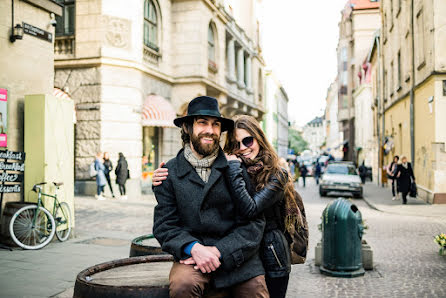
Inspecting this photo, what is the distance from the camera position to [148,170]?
2002cm

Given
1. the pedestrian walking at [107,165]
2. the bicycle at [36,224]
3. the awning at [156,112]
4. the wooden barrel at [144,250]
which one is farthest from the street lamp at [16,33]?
the awning at [156,112]

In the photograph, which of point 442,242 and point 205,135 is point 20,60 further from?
point 442,242

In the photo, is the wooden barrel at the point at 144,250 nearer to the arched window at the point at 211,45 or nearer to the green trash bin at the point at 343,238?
the green trash bin at the point at 343,238

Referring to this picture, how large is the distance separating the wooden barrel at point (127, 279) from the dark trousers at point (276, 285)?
67cm

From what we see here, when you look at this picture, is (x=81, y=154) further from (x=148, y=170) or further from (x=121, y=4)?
(x=121, y=4)

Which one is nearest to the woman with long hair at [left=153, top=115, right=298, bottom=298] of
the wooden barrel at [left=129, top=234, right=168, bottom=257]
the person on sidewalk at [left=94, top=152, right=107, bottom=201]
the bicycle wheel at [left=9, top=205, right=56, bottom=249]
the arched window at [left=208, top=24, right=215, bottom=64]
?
the wooden barrel at [left=129, top=234, right=168, bottom=257]

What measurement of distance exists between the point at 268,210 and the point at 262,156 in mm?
359

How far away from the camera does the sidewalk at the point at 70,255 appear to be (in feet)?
18.6

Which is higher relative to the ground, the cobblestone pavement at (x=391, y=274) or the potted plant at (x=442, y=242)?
the potted plant at (x=442, y=242)

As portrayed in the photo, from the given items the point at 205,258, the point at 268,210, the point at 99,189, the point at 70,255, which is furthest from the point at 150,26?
the point at 205,258

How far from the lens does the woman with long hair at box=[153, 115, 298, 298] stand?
2.82m

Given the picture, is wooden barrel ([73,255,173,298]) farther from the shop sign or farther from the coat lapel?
the shop sign

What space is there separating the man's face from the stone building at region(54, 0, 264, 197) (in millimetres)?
14844

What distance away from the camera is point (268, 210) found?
3.02 m
